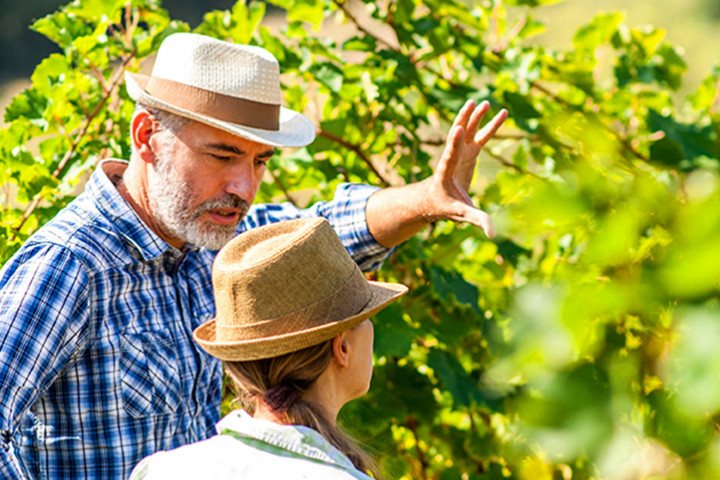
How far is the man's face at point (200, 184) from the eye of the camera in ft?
5.88

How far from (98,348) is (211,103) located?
23.9 inches

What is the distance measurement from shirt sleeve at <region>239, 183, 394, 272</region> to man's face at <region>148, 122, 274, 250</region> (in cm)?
21

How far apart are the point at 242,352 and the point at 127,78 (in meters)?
0.96

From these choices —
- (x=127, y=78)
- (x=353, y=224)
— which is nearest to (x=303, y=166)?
(x=353, y=224)

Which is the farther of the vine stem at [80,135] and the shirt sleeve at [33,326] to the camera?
the vine stem at [80,135]

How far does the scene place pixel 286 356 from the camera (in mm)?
1314

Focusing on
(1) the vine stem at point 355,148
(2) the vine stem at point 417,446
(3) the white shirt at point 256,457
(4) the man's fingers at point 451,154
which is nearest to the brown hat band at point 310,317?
(3) the white shirt at point 256,457

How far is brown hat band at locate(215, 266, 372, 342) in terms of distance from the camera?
1.31 meters

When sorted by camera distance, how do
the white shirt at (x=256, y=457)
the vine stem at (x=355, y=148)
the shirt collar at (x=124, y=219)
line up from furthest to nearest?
the vine stem at (x=355, y=148)
the shirt collar at (x=124, y=219)
the white shirt at (x=256, y=457)

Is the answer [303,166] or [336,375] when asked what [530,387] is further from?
[303,166]

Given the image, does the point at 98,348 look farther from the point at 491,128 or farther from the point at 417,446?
the point at 417,446

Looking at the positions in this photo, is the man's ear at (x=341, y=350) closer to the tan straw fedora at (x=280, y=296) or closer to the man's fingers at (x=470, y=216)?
the tan straw fedora at (x=280, y=296)

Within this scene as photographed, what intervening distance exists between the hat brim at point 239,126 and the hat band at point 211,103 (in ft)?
0.06

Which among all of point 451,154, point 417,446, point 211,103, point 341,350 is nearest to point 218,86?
point 211,103
